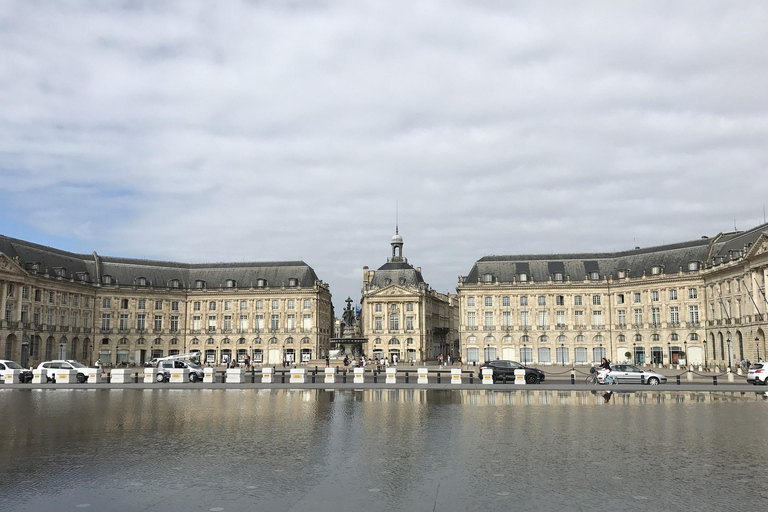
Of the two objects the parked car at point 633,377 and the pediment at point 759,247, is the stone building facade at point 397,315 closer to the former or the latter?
the pediment at point 759,247

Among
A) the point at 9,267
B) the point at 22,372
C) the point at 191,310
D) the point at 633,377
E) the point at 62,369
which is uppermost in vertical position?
the point at 9,267

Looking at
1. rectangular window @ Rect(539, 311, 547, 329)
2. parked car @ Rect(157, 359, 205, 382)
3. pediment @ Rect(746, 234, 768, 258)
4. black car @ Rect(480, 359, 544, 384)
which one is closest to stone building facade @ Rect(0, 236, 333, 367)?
rectangular window @ Rect(539, 311, 547, 329)

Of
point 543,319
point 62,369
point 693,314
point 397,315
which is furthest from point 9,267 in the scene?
point 693,314

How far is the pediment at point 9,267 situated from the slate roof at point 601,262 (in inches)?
2397

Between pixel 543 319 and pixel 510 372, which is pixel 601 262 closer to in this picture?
pixel 543 319

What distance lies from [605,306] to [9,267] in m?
78.9

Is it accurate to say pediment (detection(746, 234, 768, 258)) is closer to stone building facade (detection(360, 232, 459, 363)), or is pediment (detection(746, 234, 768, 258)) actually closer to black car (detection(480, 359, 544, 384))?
black car (detection(480, 359, 544, 384))

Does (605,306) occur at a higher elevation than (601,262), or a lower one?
lower

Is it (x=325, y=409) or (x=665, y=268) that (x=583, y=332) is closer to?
(x=665, y=268)

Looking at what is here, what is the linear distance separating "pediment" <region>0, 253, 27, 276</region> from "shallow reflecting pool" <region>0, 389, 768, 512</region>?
198 ft

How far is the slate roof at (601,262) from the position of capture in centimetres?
8619

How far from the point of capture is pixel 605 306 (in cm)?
9431

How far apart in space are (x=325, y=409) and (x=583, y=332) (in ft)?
250

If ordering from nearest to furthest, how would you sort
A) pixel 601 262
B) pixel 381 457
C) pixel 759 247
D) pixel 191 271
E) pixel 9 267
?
pixel 381 457, pixel 759 247, pixel 9 267, pixel 601 262, pixel 191 271
